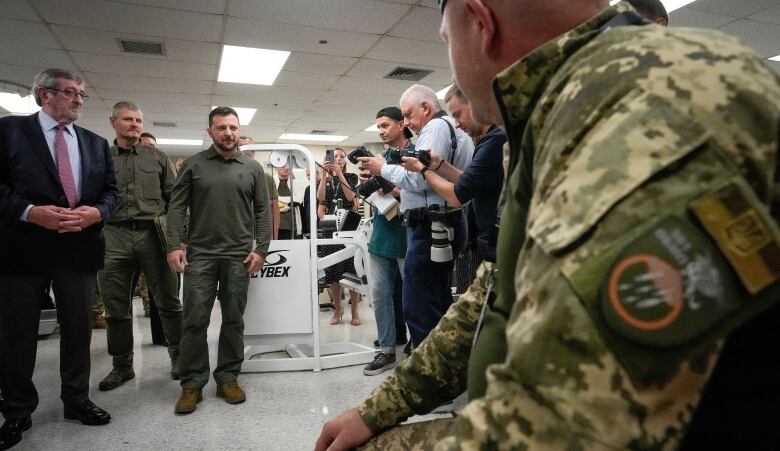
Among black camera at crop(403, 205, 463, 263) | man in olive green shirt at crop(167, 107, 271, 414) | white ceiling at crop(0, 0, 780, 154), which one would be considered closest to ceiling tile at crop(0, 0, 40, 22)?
white ceiling at crop(0, 0, 780, 154)

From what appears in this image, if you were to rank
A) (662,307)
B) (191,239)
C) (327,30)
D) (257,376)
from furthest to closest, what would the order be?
(327,30), (257,376), (191,239), (662,307)

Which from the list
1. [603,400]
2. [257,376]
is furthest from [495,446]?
[257,376]

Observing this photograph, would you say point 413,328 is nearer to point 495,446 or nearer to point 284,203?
point 495,446

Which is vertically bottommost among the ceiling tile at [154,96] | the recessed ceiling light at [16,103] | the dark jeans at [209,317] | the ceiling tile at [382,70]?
the dark jeans at [209,317]

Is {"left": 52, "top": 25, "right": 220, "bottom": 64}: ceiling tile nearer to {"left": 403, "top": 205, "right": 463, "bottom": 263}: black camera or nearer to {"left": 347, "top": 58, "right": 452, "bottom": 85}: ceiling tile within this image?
{"left": 347, "top": 58, "right": 452, "bottom": 85}: ceiling tile

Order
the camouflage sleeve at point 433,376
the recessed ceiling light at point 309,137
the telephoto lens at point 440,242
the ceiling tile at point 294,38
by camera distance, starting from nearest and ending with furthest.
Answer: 1. the camouflage sleeve at point 433,376
2. the telephoto lens at point 440,242
3. the ceiling tile at point 294,38
4. the recessed ceiling light at point 309,137

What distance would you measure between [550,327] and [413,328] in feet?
6.52

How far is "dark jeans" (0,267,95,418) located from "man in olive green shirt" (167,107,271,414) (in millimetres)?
446

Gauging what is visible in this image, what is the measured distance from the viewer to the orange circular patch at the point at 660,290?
0.32 m

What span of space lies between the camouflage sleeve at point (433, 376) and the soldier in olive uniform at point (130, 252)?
2294 mm

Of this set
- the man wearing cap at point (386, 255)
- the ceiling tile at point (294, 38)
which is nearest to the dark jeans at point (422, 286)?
the man wearing cap at point (386, 255)

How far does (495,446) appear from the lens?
38 centimetres

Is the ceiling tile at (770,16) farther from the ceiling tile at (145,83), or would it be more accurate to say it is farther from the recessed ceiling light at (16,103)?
the recessed ceiling light at (16,103)

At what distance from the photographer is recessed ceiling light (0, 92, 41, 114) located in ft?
23.8
